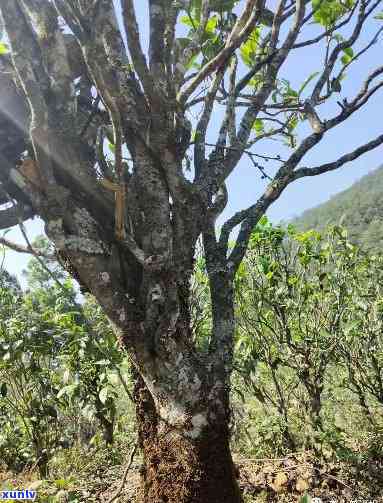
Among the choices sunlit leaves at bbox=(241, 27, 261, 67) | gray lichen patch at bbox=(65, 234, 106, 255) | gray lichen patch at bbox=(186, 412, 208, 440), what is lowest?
gray lichen patch at bbox=(186, 412, 208, 440)

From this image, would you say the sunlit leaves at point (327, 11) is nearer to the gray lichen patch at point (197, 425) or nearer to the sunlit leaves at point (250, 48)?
the sunlit leaves at point (250, 48)

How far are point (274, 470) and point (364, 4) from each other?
3.13 m

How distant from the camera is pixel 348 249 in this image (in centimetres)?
373

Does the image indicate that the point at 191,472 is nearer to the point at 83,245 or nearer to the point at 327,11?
the point at 83,245

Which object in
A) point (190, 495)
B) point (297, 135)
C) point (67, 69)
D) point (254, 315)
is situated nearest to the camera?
point (190, 495)

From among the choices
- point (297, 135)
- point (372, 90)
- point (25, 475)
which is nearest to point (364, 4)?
point (372, 90)

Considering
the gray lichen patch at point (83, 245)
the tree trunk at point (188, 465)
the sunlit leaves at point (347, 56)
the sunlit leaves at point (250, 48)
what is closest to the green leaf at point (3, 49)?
the gray lichen patch at point (83, 245)

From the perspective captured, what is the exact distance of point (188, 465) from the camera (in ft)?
5.23

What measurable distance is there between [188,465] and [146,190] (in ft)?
4.05

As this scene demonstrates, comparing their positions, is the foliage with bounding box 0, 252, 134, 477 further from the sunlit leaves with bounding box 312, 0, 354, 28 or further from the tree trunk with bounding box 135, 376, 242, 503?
the sunlit leaves with bounding box 312, 0, 354, 28

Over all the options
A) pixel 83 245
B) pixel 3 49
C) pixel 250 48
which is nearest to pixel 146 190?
pixel 83 245

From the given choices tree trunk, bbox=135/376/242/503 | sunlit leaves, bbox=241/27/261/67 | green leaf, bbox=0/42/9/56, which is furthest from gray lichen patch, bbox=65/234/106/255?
sunlit leaves, bbox=241/27/261/67

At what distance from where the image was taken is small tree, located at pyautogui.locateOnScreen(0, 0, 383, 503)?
1630 millimetres

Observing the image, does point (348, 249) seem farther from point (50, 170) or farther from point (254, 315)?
point (50, 170)
